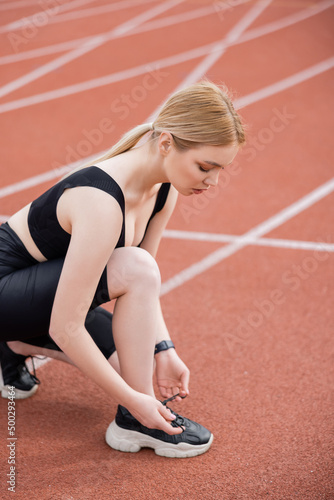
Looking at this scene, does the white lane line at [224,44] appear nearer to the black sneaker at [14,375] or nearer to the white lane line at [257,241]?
the white lane line at [257,241]

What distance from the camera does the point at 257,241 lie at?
405 cm

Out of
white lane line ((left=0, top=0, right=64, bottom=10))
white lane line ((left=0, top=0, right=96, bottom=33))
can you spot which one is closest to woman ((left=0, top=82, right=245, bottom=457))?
white lane line ((left=0, top=0, right=96, bottom=33))

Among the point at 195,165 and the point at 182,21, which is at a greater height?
the point at 182,21

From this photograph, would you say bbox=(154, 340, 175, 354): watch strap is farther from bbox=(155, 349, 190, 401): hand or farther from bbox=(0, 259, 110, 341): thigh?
bbox=(0, 259, 110, 341): thigh

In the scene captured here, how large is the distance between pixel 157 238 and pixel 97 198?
553mm

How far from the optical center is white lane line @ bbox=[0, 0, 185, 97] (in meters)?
6.68

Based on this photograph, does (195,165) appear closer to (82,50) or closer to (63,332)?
(63,332)

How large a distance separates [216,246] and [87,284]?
2.13 meters

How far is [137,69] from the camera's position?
7.41 meters

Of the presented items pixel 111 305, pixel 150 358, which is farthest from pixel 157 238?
pixel 111 305

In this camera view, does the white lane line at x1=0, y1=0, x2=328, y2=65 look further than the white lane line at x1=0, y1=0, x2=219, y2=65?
Yes

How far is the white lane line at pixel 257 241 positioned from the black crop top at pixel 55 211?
194 centimetres

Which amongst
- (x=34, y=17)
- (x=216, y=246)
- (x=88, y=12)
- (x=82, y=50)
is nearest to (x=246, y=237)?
(x=216, y=246)

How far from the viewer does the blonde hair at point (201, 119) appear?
1.96m
